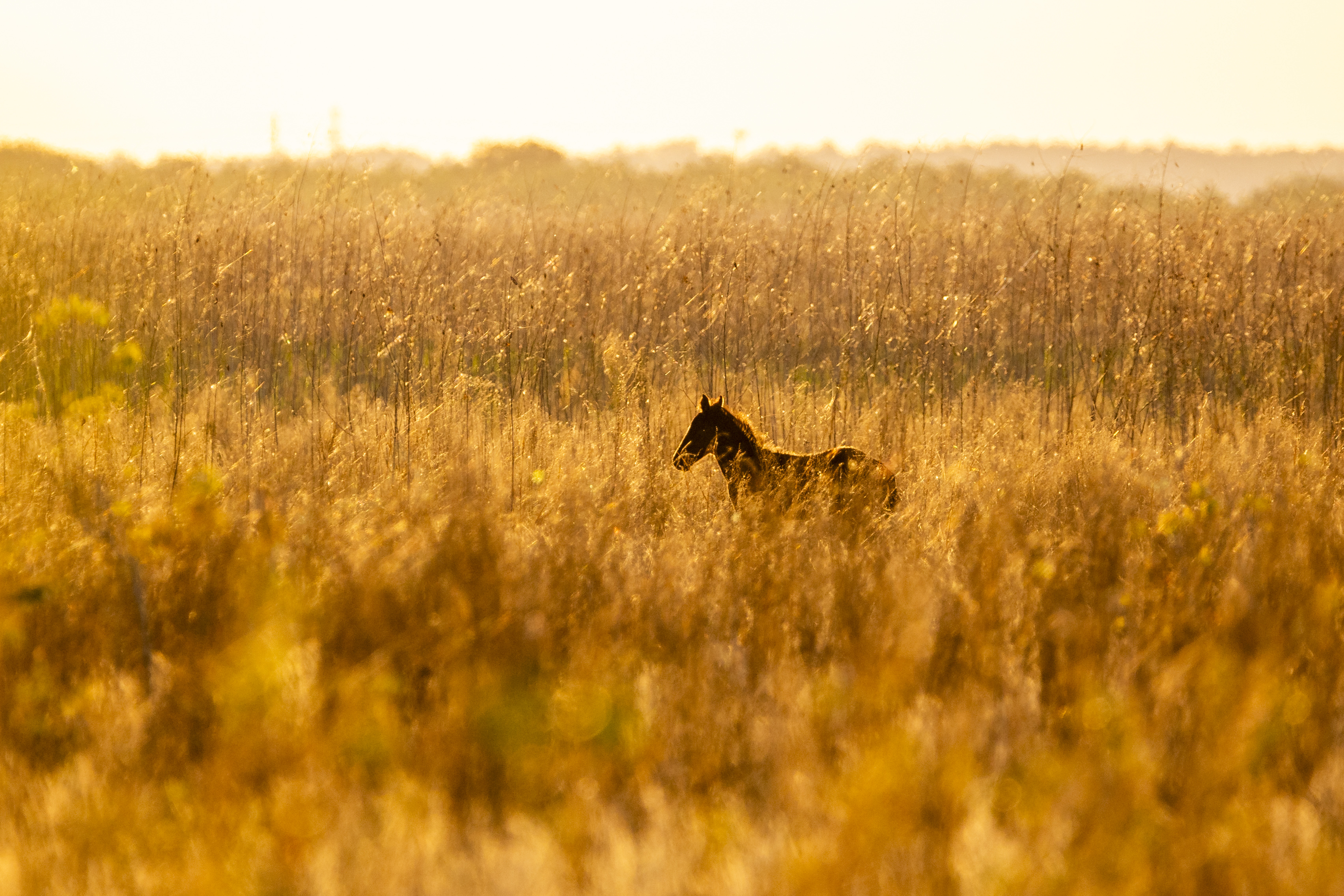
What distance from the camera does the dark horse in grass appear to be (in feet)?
13.6

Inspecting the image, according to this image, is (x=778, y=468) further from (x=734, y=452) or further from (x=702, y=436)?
(x=702, y=436)

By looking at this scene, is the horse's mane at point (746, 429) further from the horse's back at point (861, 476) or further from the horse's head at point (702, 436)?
the horse's back at point (861, 476)

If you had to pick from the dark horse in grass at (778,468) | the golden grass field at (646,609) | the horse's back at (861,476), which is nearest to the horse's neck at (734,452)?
the dark horse in grass at (778,468)

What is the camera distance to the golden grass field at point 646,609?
6.11 ft

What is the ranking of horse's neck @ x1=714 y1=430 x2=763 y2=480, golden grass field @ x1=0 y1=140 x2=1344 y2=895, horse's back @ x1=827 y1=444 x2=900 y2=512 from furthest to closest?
horse's neck @ x1=714 y1=430 x2=763 y2=480 < horse's back @ x1=827 y1=444 x2=900 y2=512 < golden grass field @ x1=0 y1=140 x2=1344 y2=895

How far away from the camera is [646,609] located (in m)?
2.99

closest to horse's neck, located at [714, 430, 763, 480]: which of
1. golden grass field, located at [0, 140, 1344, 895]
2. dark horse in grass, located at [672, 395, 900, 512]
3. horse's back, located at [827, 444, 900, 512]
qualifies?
dark horse in grass, located at [672, 395, 900, 512]

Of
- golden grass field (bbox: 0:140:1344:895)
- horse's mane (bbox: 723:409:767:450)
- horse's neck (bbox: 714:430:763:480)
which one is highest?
horse's mane (bbox: 723:409:767:450)

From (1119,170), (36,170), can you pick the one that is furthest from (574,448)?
(36,170)

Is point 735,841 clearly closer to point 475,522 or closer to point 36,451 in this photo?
point 475,522

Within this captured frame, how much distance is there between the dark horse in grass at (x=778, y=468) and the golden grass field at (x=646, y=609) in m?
0.15

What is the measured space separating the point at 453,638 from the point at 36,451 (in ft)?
10.1

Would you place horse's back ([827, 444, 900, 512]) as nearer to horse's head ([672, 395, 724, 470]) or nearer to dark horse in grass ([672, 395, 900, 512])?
dark horse in grass ([672, 395, 900, 512])

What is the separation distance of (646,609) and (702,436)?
1546 mm
